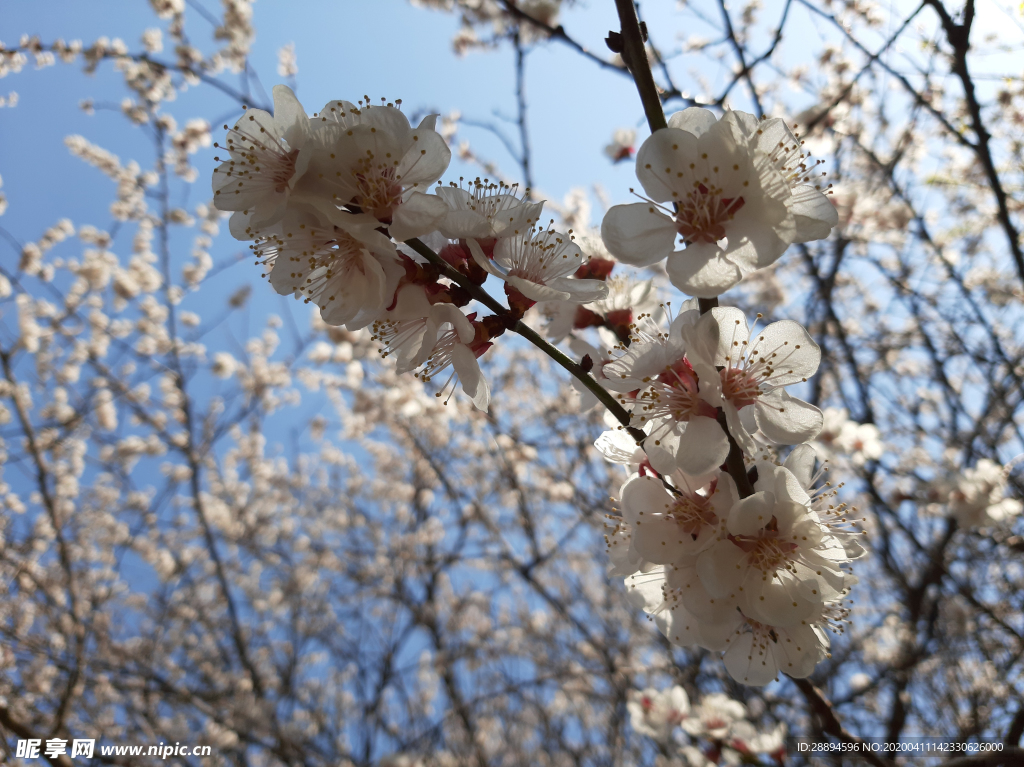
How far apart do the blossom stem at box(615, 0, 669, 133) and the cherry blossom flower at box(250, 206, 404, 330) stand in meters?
0.54

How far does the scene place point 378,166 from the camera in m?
1.08

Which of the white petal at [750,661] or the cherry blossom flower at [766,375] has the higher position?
the cherry blossom flower at [766,375]

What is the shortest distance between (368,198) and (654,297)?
0.86 m

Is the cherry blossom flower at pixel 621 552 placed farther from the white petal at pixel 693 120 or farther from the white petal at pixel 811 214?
the white petal at pixel 693 120

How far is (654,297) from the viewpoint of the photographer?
162 cm

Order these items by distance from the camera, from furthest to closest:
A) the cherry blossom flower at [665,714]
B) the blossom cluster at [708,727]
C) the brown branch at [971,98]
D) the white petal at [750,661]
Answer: the cherry blossom flower at [665,714], the blossom cluster at [708,727], the brown branch at [971,98], the white petal at [750,661]

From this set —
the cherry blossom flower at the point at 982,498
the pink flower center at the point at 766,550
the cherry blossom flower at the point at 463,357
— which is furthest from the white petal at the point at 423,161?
the cherry blossom flower at the point at 982,498

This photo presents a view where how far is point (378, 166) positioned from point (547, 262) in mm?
426

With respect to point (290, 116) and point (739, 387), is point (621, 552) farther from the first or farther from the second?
point (290, 116)

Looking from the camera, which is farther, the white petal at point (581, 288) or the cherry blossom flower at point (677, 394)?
the white petal at point (581, 288)

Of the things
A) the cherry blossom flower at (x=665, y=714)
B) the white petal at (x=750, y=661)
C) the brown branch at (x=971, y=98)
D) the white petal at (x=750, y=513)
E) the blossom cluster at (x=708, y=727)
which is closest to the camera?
the white petal at (x=750, y=513)

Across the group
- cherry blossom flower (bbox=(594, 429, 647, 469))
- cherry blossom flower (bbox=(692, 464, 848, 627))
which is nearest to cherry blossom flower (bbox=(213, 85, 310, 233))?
cherry blossom flower (bbox=(594, 429, 647, 469))

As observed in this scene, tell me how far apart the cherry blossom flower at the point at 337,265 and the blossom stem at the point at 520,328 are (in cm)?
7

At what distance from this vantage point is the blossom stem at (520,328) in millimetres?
1070
